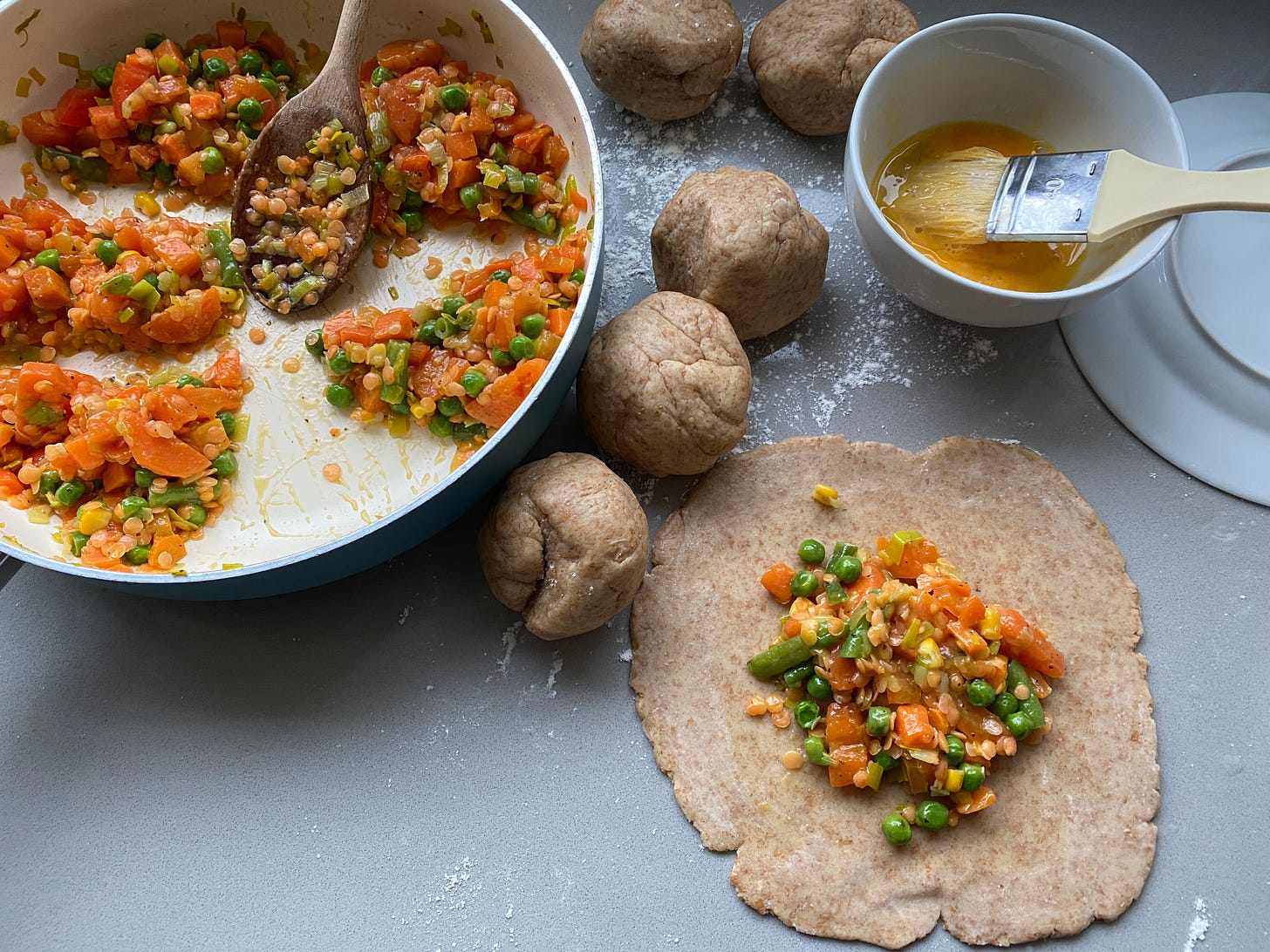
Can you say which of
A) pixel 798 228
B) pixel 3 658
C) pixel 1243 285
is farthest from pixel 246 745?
pixel 1243 285

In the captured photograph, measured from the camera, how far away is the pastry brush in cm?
243

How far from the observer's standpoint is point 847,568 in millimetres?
2684

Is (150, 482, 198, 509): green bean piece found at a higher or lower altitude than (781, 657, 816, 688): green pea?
higher

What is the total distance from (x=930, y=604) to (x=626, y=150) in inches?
66.3

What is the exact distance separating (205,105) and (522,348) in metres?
1.19

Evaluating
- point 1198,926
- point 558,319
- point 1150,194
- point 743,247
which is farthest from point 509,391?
point 1198,926

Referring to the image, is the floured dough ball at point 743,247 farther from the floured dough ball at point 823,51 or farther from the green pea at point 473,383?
the green pea at point 473,383

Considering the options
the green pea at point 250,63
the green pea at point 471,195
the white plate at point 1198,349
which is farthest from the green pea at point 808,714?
the green pea at point 250,63

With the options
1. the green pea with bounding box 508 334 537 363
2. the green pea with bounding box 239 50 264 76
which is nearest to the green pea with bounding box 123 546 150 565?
the green pea with bounding box 508 334 537 363

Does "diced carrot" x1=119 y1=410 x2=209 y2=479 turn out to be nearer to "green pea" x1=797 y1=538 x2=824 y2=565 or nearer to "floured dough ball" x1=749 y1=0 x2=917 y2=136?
"green pea" x1=797 y1=538 x2=824 y2=565

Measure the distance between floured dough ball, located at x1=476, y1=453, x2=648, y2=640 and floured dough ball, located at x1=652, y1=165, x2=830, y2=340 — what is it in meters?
0.60

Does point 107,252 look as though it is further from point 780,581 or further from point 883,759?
point 883,759

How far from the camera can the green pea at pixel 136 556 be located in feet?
8.48

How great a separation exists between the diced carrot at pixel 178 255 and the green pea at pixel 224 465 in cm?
55
